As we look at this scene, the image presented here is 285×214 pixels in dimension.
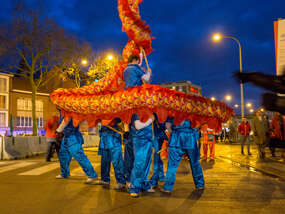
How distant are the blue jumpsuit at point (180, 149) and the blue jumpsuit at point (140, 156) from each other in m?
0.45

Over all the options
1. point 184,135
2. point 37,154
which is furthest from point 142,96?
point 37,154

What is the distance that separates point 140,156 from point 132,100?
100cm

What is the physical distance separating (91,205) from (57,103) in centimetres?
259

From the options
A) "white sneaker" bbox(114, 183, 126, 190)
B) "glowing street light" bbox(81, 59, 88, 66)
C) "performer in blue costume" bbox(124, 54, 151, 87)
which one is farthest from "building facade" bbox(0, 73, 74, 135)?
"performer in blue costume" bbox(124, 54, 151, 87)

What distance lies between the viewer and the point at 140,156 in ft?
16.8

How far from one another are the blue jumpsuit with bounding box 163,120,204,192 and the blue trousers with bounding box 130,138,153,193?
1.47 feet

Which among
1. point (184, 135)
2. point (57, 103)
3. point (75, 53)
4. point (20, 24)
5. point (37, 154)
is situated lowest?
point (37, 154)

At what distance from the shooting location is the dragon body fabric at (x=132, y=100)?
4.99 m

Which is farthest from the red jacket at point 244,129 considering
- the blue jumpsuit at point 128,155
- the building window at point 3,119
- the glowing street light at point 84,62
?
the building window at point 3,119

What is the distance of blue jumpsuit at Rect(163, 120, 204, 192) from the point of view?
5344mm

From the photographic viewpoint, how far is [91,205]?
4.44 m

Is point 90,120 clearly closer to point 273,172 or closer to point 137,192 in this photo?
point 137,192

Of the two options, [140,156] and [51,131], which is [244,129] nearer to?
[51,131]

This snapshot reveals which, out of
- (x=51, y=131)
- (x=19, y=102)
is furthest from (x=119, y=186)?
(x=19, y=102)
